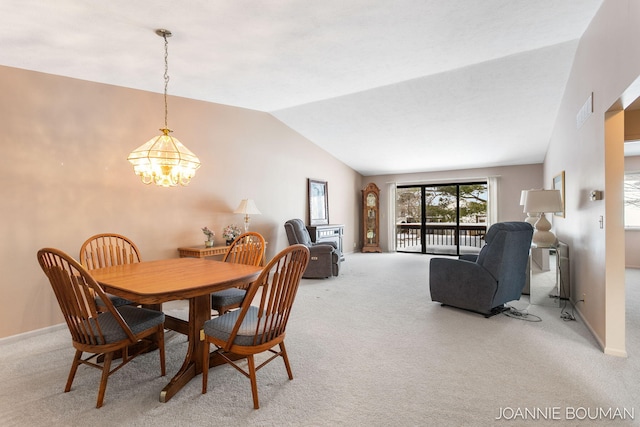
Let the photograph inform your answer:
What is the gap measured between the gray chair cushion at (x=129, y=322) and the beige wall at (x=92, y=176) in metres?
1.53

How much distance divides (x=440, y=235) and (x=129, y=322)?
759 cm

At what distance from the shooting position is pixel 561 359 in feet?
8.04

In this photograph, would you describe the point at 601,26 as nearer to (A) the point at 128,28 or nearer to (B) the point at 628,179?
(A) the point at 128,28

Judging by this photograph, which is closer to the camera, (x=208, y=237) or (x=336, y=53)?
(x=336, y=53)

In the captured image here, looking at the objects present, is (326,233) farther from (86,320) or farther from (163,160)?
A: (86,320)

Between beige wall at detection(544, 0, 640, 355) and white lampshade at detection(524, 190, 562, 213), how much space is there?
0.28 meters

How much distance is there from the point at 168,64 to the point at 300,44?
51.3 inches

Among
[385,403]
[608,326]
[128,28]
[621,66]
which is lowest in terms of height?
[385,403]

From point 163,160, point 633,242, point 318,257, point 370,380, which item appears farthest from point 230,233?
point 633,242

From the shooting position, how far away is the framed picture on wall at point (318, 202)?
6562 mm

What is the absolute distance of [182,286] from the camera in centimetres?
192

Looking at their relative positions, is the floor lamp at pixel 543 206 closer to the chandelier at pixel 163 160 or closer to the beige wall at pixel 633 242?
the beige wall at pixel 633 242

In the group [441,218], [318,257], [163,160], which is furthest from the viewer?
[441,218]

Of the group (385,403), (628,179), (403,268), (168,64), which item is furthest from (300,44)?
(628,179)
